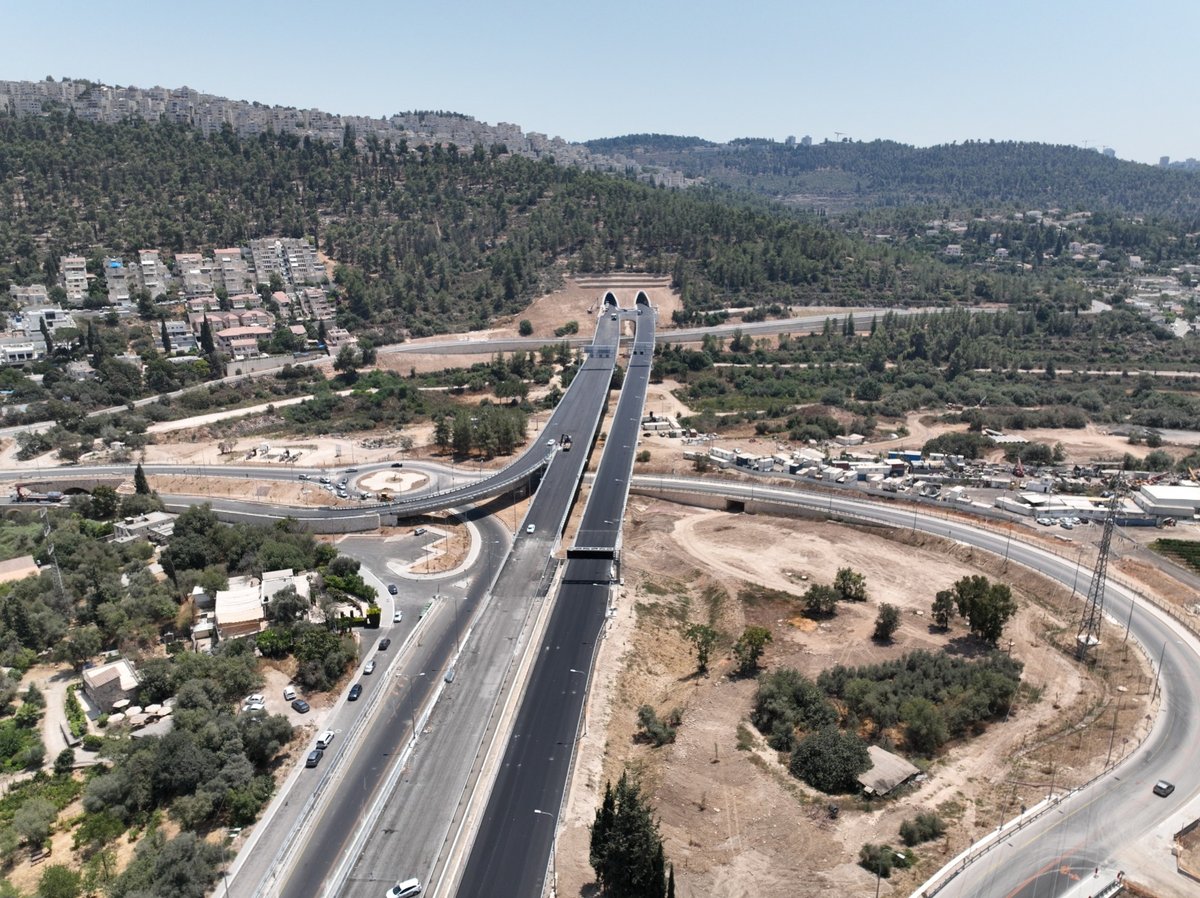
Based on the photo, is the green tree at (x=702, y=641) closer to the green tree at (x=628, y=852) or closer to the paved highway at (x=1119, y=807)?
the green tree at (x=628, y=852)

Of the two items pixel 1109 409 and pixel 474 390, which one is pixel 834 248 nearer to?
pixel 1109 409

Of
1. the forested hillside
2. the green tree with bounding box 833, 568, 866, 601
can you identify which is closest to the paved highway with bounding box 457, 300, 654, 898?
the green tree with bounding box 833, 568, 866, 601

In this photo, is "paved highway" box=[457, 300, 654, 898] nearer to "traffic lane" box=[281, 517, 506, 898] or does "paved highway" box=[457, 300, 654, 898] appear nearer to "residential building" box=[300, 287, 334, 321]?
"traffic lane" box=[281, 517, 506, 898]

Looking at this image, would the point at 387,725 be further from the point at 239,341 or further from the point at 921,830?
the point at 239,341

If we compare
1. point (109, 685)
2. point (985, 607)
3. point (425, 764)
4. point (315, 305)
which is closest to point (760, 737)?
point (425, 764)

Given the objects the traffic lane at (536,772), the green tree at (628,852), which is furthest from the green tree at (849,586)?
the green tree at (628,852)
